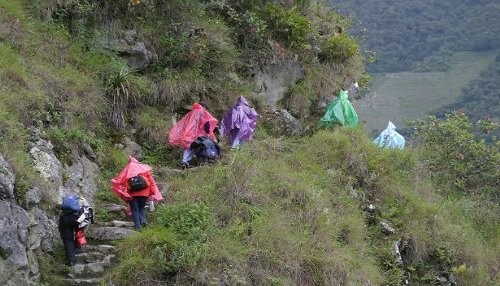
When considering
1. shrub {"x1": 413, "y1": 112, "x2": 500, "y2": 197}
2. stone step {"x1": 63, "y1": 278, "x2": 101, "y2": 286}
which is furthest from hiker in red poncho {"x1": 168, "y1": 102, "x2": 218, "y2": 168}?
shrub {"x1": 413, "y1": 112, "x2": 500, "y2": 197}

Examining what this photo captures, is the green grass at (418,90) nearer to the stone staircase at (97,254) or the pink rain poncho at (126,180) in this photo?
the pink rain poncho at (126,180)

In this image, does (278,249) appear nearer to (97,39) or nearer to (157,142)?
(157,142)

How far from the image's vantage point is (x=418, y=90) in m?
42.5

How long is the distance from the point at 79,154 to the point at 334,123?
609 centimetres

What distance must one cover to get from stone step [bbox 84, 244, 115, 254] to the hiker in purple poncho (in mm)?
4054

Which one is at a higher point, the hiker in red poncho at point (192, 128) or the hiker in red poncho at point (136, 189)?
the hiker in red poncho at point (136, 189)

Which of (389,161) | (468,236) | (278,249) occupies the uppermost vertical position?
(278,249)

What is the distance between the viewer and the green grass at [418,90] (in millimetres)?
36719

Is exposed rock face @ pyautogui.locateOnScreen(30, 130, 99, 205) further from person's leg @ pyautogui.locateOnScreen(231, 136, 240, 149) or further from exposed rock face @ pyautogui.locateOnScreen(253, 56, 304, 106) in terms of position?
exposed rock face @ pyautogui.locateOnScreen(253, 56, 304, 106)

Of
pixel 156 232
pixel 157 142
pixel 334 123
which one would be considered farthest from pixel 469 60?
pixel 156 232

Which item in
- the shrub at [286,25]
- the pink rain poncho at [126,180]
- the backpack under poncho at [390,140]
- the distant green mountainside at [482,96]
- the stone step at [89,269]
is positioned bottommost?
the distant green mountainside at [482,96]

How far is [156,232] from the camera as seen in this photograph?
Answer: 772 centimetres

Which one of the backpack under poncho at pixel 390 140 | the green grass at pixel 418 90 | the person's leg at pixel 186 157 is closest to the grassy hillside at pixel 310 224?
the person's leg at pixel 186 157

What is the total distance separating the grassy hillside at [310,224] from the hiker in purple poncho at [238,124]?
0.43m
